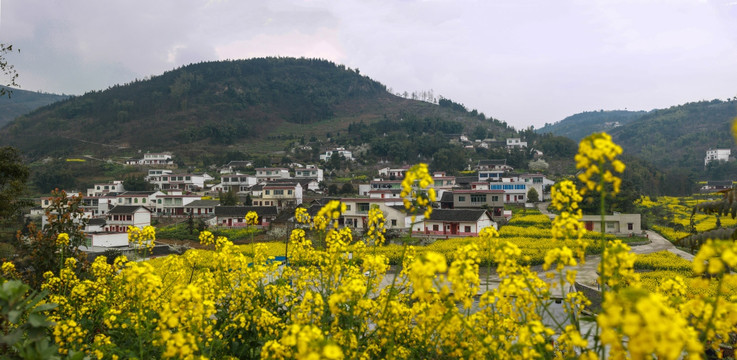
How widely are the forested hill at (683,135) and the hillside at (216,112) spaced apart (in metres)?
37.1

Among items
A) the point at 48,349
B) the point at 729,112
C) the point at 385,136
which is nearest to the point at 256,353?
the point at 48,349

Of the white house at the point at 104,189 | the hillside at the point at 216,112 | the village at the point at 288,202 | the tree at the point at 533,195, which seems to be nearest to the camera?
the village at the point at 288,202

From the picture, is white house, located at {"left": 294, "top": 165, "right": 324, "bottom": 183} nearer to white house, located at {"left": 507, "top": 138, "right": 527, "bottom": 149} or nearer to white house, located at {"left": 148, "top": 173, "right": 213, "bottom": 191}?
white house, located at {"left": 148, "top": 173, "right": 213, "bottom": 191}

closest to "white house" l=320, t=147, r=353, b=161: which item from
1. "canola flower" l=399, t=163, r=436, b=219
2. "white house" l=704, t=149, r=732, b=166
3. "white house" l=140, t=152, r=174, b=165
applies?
"white house" l=140, t=152, r=174, b=165

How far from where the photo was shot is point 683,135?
105188 mm

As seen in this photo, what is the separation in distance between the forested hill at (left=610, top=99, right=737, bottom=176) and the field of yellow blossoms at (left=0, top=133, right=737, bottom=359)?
284 ft

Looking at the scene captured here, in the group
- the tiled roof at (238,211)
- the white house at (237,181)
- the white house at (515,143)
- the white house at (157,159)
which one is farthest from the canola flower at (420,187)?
the white house at (515,143)

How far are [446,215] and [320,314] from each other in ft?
98.0

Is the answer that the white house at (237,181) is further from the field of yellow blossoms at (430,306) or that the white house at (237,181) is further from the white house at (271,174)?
the field of yellow blossoms at (430,306)

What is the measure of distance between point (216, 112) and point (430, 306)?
409 ft

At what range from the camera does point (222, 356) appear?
4.58 metres

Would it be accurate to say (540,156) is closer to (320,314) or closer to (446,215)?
(446,215)

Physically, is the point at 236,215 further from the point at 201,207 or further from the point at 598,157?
the point at 598,157

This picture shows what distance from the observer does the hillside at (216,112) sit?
91.4m
